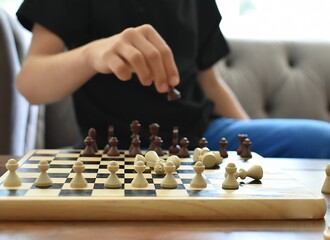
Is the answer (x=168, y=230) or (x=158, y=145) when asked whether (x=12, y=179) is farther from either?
(x=158, y=145)

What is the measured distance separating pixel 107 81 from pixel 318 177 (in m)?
0.62

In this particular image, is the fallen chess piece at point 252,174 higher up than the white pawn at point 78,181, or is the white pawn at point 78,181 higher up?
the white pawn at point 78,181

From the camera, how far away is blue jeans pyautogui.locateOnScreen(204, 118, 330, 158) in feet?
3.66

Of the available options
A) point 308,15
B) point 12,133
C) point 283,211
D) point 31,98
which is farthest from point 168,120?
point 308,15

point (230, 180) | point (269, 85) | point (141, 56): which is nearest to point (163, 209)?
point (230, 180)

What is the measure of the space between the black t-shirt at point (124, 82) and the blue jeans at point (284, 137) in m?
0.10

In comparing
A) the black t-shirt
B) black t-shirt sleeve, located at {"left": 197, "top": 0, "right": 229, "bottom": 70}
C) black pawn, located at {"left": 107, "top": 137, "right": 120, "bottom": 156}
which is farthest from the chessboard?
black t-shirt sleeve, located at {"left": 197, "top": 0, "right": 229, "bottom": 70}

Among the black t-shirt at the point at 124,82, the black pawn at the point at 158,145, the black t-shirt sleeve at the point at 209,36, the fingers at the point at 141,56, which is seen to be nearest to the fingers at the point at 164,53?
the fingers at the point at 141,56

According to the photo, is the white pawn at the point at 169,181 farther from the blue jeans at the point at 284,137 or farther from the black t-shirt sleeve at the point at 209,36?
the black t-shirt sleeve at the point at 209,36

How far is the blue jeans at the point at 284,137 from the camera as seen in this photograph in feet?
3.66

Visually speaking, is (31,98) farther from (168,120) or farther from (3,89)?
(168,120)

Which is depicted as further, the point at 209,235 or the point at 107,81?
the point at 107,81

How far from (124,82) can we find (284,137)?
17.0 inches

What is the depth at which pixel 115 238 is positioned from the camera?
528mm
